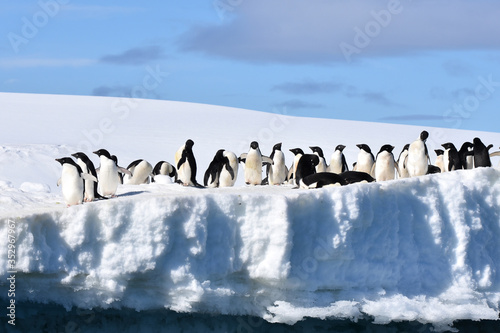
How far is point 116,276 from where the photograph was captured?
329 inches

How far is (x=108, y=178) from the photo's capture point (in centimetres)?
1049

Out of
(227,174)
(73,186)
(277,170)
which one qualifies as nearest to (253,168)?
(227,174)

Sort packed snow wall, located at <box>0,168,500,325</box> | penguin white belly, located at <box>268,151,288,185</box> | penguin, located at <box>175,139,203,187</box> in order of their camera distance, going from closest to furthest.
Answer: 1. packed snow wall, located at <box>0,168,500,325</box>
2. penguin, located at <box>175,139,203,187</box>
3. penguin white belly, located at <box>268,151,288,185</box>

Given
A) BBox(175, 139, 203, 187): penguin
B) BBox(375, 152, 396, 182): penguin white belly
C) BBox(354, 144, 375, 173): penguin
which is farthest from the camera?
BBox(354, 144, 375, 173): penguin

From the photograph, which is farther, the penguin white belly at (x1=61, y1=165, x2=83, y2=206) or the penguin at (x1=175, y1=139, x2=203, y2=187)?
the penguin at (x1=175, y1=139, x2=203, y2=187)

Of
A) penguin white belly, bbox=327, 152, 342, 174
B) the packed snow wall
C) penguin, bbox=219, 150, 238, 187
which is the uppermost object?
penguin white belly, bbox=327, 152, 342, 174

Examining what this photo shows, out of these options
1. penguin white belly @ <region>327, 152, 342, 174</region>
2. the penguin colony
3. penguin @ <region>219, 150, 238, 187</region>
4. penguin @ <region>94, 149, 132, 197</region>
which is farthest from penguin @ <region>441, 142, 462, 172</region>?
penguin @ <region>94, 149, 132, 197</region>

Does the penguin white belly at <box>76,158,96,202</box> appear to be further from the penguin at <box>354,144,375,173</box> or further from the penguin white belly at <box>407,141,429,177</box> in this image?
the penguin white belly at <box>407,141,429,177</box>

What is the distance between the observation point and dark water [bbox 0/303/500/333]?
812 cm

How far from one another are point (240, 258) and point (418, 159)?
591 cm

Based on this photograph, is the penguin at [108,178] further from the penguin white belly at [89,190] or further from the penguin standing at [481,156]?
the penguin standing at [481,156]

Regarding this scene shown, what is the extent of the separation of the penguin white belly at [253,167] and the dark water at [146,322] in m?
5.81

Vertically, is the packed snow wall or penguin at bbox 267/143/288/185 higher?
penguin at bbox 267/143/288/185

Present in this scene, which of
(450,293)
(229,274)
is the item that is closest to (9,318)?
(229,274)
